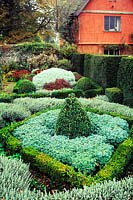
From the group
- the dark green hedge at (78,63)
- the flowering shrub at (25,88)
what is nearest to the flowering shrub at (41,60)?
the dark green hedge at (78,63)

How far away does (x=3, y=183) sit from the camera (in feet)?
13.3

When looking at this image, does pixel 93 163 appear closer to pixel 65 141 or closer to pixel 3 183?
pixel 65 141

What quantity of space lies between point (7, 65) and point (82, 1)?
9.53 metres

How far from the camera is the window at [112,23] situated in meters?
26.4

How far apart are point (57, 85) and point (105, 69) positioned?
2.51m

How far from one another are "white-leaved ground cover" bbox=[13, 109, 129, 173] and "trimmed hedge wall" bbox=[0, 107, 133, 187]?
8.7 inches

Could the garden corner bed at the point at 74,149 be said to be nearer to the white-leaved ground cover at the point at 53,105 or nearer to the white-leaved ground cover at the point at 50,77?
the white-leaved ground cover at the point at 53,105

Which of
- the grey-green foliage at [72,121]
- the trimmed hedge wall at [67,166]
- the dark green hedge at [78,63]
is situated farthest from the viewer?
the dark green hedge at [78,63]

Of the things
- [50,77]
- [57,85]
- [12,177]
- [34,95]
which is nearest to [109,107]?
[34,95]

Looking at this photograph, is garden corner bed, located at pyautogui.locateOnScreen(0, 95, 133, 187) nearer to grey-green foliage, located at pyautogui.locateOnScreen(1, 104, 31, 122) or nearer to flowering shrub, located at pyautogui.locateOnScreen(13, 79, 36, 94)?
grey-green foliage, located at pyautogui.locateOnScreen(1, 104, 31, 122)

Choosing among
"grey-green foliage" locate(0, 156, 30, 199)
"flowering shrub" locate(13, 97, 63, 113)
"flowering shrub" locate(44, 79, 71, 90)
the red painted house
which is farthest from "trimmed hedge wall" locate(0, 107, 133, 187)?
the red painted house

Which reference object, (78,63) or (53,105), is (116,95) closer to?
(53,105)

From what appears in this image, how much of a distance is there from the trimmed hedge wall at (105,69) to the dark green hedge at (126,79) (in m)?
1.01

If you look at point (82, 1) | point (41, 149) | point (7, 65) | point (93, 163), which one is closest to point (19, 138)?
point (41, 149)
